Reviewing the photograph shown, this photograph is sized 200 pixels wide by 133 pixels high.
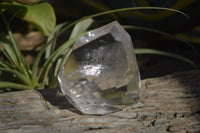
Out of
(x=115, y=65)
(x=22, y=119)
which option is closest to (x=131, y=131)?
(x=115, y=65)

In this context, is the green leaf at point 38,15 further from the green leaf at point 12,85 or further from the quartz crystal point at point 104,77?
the quartz crystal point at point 104,77

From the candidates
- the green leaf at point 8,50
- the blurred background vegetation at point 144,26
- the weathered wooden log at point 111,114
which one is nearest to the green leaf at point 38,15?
the blurred background vegetation at point 144,26

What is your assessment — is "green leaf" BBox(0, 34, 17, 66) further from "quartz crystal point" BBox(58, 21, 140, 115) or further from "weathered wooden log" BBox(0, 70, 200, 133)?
"quartz crystal point" BBox(58, 21, 140, 115)

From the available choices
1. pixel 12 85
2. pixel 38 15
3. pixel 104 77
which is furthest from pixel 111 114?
pixel 38 15

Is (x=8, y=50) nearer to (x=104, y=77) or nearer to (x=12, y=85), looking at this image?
(x=12, y=85)

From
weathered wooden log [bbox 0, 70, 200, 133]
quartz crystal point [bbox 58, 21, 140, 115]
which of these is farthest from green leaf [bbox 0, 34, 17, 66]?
quartz crystal point [bbox 58, 21, 140, 115]
